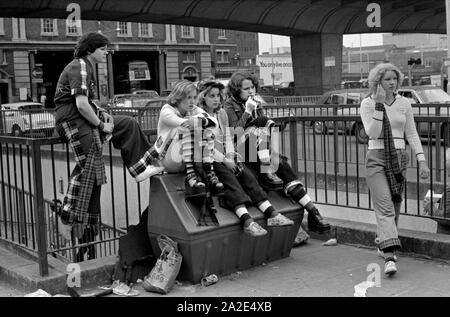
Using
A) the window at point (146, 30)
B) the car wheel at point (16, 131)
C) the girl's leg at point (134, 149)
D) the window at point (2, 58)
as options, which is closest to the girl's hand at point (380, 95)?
the girl's leg at point (134, 149)

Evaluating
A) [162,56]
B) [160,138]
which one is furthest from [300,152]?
[162,56]

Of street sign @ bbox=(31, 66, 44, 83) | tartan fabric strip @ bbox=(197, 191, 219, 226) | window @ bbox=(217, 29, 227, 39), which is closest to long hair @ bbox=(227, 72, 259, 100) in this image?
tartan fabric strip @ bbox=(197, 191, 219, 226)

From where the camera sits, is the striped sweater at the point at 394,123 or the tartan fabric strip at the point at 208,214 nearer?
the tartan fabric strip at the point at 208,214

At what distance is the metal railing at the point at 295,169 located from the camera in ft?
19.2

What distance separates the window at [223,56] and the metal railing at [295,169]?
5235 cm

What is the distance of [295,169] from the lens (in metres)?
8.42

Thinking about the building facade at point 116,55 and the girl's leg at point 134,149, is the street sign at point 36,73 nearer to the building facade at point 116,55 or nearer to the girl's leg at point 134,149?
the building facade at point 116,55

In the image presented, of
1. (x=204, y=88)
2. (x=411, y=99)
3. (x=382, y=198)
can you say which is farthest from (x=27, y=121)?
(x=382, y=198)

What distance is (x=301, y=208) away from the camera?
21.1ft


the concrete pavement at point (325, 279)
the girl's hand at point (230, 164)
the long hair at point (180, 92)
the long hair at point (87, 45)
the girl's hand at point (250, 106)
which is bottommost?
the concrete pavement at point (325, 279)

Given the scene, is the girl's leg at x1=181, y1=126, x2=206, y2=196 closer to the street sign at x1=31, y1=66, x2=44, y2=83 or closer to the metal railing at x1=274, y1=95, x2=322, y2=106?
the metal railing at x1=274, y1=95, x2=322, y2=106

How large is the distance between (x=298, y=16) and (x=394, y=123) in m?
29.6

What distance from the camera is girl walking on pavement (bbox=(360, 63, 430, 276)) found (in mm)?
5887
